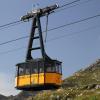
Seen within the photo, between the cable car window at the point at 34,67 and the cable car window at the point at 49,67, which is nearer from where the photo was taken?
the cable car window at the point at 49,67

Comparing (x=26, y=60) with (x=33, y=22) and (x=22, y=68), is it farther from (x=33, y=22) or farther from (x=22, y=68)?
(x=33, y=22)

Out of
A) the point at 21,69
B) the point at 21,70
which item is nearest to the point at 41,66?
the point at 21,69

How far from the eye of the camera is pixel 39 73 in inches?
2110

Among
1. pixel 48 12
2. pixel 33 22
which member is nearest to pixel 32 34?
pixel 33 22

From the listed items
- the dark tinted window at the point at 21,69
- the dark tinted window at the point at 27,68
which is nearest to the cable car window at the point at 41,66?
the dark tinted window at the point at 27,68

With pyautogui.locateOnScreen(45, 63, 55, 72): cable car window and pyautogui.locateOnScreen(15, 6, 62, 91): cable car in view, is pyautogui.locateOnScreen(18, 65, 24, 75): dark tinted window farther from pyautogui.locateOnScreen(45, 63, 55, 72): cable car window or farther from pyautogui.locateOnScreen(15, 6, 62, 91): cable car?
pyautogui.locateOnScreen(45, 63, 55, 72): cable car window

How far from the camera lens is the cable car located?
53.4m

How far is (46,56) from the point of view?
54.0 m

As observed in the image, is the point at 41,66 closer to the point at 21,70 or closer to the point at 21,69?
the point at 21,69

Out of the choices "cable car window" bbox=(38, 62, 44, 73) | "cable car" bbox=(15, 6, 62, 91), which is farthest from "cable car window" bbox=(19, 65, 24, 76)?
"cable car window" bbox=(38, 62, 44, 73)

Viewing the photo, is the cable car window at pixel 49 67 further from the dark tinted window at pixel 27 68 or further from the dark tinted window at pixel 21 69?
the dark tinted window at pixel 21 69

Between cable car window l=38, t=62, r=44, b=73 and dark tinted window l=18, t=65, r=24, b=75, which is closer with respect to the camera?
cable car window l=38, t=62, r=44, b=73

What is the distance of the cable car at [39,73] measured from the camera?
5338cm

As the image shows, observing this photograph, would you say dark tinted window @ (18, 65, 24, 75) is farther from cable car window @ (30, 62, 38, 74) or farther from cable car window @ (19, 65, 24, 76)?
cable car window @ (30, 62, 38, 74)
